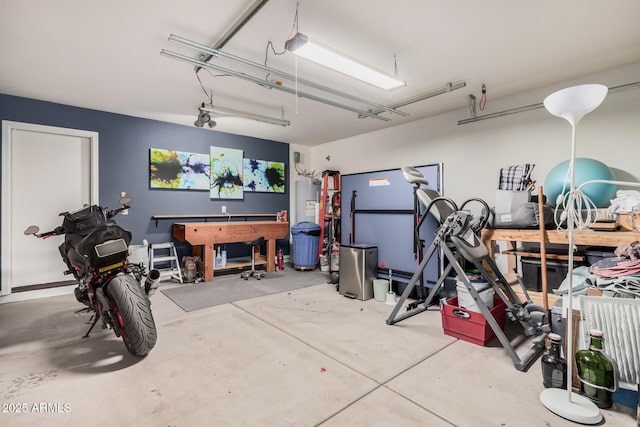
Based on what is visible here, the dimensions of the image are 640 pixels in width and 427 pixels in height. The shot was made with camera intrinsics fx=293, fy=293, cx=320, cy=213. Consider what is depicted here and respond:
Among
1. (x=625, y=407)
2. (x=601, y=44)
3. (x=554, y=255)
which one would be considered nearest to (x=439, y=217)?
(x=554, y=255)

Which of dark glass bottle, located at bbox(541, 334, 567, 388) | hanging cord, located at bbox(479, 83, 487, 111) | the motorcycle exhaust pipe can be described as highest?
hanging cord, located at bbox(479, 83, 487, 111)

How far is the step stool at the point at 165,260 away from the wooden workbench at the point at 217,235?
0.27 meters

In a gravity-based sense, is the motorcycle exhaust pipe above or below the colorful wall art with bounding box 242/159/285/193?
below

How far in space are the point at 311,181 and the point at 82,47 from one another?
14.1 feet

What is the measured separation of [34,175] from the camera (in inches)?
157

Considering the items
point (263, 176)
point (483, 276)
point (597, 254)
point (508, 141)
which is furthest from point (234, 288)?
point (508, 141)

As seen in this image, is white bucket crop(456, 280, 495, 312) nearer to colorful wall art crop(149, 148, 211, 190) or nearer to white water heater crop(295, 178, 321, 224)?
white water heater crop(295, 178, 321, 224)

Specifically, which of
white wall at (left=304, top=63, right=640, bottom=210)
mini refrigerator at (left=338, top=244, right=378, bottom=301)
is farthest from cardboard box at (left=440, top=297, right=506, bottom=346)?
white wall at (left=304, top=63, right=640, bottom=210)

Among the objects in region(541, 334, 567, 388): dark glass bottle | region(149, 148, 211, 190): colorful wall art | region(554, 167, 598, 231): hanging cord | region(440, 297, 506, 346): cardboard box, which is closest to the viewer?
region(554, 167, 598, 231): hanging cord

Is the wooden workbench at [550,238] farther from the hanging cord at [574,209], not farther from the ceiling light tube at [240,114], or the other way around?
the ceiling light tube at [240,114]

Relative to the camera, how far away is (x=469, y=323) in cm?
250

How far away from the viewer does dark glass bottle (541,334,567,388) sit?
1807mm

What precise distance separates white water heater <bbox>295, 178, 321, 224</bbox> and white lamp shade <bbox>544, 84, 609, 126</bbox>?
4.87 metres

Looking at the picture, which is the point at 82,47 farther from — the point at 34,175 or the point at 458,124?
the point at 458,124
